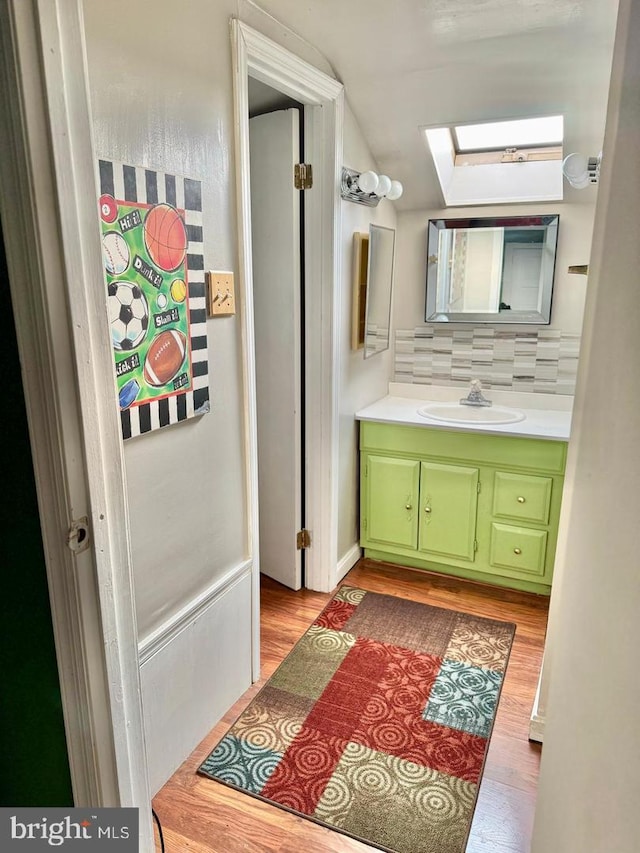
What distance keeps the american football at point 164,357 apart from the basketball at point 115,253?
0.66 ft

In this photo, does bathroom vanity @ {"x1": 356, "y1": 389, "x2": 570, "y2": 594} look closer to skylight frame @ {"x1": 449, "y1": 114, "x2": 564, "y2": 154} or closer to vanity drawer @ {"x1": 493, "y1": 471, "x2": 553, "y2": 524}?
vanity drawer @ {"x1": 493, "y1": 471, "x2": 553, "y2": 524}

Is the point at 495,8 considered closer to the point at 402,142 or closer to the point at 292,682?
the point at 402,142

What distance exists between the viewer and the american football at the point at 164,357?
1.46 m

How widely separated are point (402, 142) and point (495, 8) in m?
0.74

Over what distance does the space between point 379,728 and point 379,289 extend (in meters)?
1.92

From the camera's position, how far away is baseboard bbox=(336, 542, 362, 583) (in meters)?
2.79

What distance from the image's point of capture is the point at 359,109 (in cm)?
237

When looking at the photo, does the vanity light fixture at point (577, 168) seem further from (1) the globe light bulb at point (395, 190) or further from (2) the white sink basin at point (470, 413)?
(2) the white sink basin at point (470, 413)

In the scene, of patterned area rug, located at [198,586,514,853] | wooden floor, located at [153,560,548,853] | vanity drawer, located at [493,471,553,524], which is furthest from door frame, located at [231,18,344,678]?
vanity drawer, located at [493,471,553,524]

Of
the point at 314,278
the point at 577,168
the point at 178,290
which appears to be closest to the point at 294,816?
the point at 178,290

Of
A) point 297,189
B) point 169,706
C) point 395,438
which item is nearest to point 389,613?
point 395,438

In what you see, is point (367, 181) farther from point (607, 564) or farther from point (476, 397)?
point (607, 564)

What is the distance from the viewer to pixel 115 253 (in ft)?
4.30

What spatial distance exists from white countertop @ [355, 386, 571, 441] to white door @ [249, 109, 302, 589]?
1.40 ft
